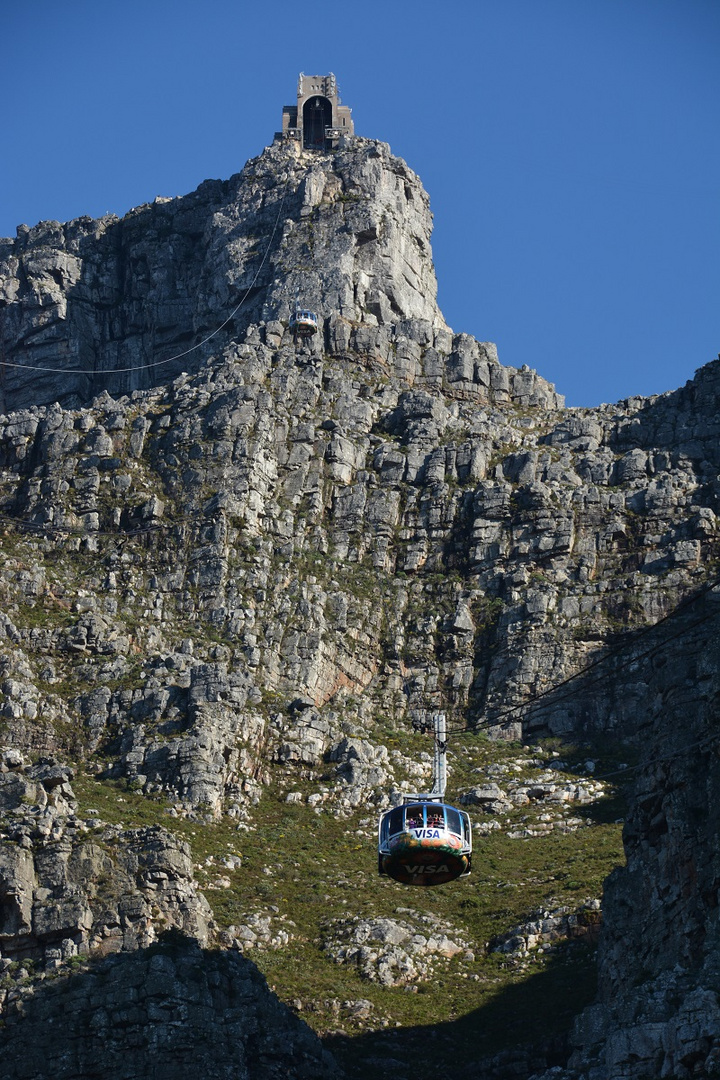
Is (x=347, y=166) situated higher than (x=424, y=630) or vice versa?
(x=347, y=166)

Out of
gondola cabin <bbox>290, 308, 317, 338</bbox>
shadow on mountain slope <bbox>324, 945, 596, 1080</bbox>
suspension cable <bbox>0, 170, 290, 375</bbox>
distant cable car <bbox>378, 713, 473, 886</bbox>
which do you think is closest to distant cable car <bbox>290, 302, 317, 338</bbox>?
gondola cabin <bbox>290, 308, 317, 338</bbox>

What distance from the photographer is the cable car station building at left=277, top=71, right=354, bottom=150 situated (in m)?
187

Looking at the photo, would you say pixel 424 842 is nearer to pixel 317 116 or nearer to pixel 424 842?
pixel 424 842

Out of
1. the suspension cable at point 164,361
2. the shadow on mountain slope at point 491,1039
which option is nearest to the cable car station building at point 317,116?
the suspension cable at point 164,361

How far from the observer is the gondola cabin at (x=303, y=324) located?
152875 mm

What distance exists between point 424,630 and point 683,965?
221 ft

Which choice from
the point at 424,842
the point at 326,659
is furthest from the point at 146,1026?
the point at 326,659

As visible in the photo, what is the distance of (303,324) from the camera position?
6014 inches

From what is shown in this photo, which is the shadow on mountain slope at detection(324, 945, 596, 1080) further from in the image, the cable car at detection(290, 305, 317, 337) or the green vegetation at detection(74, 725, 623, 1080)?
the cable car at detection(290, 305, 317, 337)

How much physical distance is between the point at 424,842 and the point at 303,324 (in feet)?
280

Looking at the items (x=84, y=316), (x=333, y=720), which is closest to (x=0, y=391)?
(x=84, y=316)

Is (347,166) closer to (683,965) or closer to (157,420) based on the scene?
(157,420)

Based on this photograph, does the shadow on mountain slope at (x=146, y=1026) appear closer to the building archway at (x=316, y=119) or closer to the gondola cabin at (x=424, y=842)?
the gondola cabin at (x=424, y=842)

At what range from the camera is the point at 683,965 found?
6675 cm
